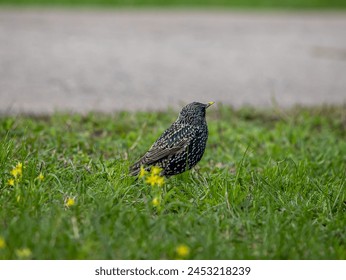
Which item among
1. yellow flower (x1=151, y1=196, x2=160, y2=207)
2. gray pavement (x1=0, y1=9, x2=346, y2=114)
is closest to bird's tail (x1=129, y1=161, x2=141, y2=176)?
yellow flower (x1=151, y1=196, x2=160, y2=207)

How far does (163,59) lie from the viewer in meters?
10.6

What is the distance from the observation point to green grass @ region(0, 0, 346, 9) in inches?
582

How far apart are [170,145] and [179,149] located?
76 mm

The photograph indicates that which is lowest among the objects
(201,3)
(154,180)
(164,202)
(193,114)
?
(164,202)

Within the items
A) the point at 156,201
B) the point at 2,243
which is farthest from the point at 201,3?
the point at 2,243

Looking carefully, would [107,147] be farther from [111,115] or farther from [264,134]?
[264,134]

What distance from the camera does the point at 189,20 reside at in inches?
542

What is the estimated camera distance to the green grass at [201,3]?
14773 mm

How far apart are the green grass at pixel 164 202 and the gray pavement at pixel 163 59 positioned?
1729mm

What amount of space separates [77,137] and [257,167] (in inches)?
70.0

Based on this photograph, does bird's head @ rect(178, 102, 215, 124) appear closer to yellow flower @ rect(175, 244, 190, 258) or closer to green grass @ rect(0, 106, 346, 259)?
green grass @ rect(0, 106, 346, 259)

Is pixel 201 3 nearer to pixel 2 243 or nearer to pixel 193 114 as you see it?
pixel 193 114

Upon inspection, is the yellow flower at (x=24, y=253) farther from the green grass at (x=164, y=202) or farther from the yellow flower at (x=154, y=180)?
the yellow flower at (x=154, y=180)

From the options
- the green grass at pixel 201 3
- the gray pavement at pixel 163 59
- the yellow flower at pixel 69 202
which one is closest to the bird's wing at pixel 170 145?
the yellow flower at pixel 69 202
